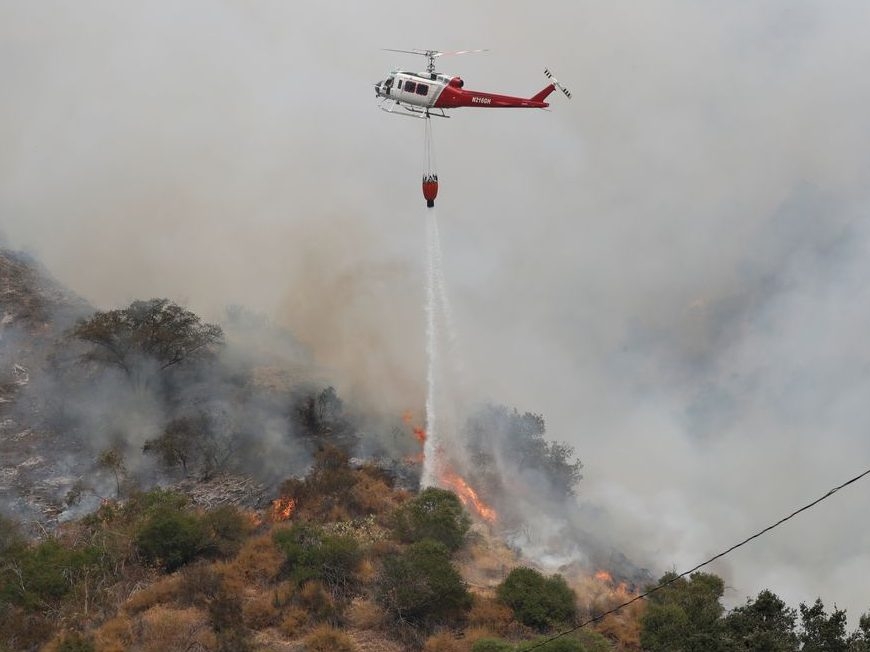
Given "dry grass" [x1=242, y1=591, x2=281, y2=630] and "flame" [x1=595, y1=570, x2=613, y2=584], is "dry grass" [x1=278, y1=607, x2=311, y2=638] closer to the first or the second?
"dry grass" [x1=242, y1=591, x2=281, y2=630]

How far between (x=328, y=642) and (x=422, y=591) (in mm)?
5478

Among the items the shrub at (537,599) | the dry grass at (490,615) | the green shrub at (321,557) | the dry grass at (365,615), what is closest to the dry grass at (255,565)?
the green shrub at (321,557)

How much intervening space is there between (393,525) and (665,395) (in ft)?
206

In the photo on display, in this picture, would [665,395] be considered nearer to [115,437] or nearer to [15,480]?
[115,437]

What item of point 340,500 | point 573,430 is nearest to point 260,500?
point 340,500

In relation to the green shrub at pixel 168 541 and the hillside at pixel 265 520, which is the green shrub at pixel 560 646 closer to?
the hillside at pixel 265 520

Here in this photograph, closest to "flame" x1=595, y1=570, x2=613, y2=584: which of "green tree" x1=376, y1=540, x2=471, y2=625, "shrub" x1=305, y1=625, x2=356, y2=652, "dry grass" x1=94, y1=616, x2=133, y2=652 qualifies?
"green tree" x1=376, y1=540, x2=471, y2=625

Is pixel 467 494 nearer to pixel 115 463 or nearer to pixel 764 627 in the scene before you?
pixel 115 463

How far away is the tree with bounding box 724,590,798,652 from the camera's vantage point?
101 ft

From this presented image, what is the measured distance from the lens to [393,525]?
4903 cm

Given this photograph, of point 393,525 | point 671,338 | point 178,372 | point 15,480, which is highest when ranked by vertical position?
point 671,338

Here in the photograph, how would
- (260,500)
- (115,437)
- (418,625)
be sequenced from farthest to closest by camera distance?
(115,437)
(260,500)
(418,625)

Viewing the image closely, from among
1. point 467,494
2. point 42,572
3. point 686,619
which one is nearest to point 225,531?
point 42,572

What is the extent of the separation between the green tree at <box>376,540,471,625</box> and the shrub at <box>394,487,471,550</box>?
548 centimetres
